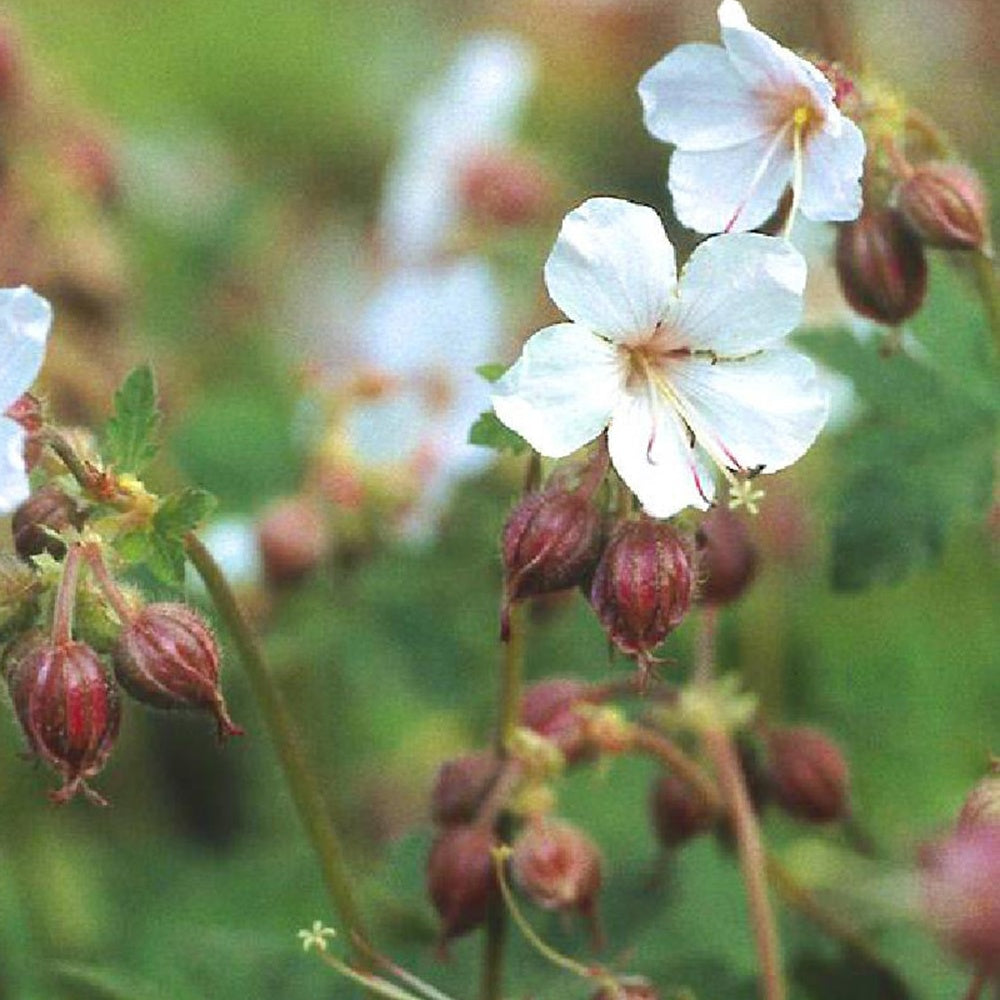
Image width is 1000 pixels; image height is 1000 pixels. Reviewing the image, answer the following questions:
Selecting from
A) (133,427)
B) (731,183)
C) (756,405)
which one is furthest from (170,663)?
(731,183)

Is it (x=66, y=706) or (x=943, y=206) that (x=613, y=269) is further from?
(x=66, y=706)

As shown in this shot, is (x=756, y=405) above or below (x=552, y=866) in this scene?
above

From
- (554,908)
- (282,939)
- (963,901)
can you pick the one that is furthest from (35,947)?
(963,901)

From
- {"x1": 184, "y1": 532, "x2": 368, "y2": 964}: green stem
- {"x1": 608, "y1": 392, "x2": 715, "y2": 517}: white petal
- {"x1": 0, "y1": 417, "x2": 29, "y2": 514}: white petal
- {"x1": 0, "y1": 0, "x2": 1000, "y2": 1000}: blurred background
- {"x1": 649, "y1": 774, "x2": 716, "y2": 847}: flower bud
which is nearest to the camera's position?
{"x1": 0, "y1": 417, "x2": 29, "y2": 514}: white petal

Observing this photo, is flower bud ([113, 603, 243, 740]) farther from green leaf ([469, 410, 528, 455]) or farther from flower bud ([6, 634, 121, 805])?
green leaf ([469, 410, 528, 455])

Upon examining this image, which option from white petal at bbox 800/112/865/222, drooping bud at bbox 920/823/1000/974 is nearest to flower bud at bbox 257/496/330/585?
white petal at bbox 800/112/865/222

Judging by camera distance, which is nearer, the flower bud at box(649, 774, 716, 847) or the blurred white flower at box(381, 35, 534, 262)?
the flower bud at box(649, 774, 716, 847)

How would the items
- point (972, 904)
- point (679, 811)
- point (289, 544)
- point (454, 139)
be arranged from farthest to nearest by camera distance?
point (454, 139)
point (289, 544)
point (679, 811)
point (972, 904)

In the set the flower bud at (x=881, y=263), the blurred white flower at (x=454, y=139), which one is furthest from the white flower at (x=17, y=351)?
the blurred white flower at (x=454, y=139)
